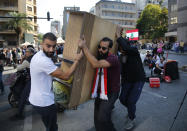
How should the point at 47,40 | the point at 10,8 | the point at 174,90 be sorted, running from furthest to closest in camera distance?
1. the point at 10,8
2. the point at 174,90
3. the point at 47,40

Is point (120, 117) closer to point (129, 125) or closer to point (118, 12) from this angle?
point (129, 125)

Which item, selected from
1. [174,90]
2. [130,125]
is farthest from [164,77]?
[130,125]

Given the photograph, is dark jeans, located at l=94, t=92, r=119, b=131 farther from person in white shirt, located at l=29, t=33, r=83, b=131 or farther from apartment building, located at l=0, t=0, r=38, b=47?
A: apartment building, located at l=0, t=0, r=38, b=47

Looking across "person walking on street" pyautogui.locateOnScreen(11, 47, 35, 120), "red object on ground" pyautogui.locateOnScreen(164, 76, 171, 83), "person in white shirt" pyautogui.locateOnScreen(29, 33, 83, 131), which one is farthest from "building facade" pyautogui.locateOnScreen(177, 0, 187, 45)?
"person in white shirt" pyautogui.locateOnScreen(29, 33, 83, 131)

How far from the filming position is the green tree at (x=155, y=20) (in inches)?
1964

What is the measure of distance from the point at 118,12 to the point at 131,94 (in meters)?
75.1

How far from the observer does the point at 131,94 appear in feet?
11.3

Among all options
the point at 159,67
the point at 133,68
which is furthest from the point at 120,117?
the point at 159,67

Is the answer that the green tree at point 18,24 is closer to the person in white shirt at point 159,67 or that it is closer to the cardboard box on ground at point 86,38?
the person in white shirt at point 159,67

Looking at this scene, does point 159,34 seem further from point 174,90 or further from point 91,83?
point 91,83

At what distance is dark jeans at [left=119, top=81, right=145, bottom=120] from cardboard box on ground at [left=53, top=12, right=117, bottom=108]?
1.07 metres

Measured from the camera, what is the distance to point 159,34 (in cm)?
4956

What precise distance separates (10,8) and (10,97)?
4842cm

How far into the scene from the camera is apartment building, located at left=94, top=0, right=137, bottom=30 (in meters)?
70.6
